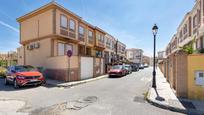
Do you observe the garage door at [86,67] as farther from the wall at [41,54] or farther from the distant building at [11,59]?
the distant building at [11,59]

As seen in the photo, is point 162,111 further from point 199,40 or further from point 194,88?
point 199,40

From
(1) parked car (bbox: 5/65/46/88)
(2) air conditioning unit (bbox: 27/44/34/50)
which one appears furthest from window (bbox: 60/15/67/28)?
(1) parked car (bbox: 5/65/46/88)

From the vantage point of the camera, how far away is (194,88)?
8.30 metres

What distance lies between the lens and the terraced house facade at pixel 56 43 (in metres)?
15.9

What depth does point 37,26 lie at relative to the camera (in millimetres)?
19375

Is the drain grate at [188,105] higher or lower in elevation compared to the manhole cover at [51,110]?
higher

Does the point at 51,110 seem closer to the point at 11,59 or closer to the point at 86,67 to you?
the point at 86,67

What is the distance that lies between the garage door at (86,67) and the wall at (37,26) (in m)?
5.10

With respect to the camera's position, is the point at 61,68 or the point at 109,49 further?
the point at 109,49

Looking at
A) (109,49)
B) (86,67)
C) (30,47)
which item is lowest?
(86,67)

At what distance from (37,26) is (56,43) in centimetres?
402

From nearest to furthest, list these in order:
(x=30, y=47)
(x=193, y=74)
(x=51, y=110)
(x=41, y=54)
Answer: (x=51, y=110) < (x=193, y=74) < (x=41, y=54) < (x=30, y=47)

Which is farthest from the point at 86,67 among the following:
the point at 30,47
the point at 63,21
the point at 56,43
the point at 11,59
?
the point at 11,59

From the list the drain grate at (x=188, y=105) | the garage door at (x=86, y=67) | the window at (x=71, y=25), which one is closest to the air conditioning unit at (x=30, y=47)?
the window at (x=71, y=25)
